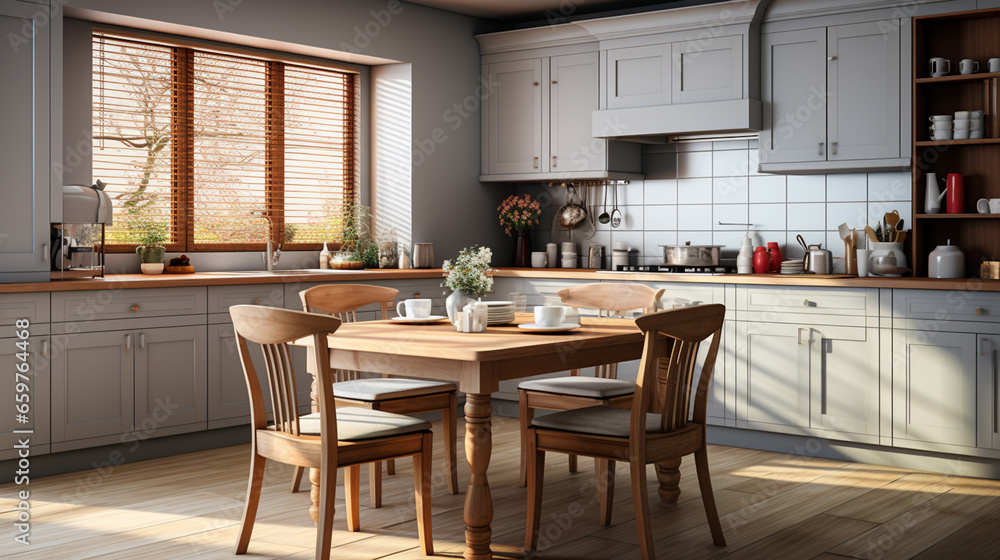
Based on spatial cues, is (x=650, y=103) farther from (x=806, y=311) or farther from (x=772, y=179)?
(x=806, y=311)

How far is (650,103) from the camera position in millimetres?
5422

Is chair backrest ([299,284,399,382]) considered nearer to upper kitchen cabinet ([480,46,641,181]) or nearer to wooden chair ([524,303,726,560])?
wooden chair ([524,303,726,560])

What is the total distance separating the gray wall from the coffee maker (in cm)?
31

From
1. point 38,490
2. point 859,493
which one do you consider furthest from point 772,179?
point 38,490

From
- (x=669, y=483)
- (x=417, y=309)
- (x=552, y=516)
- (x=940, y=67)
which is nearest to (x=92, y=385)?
(x=417, y=309)

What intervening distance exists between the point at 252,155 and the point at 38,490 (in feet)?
7.38

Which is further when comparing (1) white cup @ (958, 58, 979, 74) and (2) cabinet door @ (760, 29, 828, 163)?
(2) cabinet door @ (760, 29, 828, 163)

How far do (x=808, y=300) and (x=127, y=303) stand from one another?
125 inches

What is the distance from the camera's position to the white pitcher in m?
4.70

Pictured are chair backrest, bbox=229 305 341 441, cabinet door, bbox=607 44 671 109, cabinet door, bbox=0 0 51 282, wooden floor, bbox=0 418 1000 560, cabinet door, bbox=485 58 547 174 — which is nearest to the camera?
chair backrest, bbox=229 305 341 441

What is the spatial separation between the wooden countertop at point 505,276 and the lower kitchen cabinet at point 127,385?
23 cm

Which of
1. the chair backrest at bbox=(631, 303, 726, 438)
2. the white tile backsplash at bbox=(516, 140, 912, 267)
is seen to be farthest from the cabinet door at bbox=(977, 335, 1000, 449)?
the chair backrest at bbox=(631, 303, 726, 438)

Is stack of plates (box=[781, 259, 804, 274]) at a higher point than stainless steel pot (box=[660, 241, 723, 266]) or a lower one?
lower

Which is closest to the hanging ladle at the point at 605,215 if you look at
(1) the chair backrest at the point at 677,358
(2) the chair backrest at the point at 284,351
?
(1) the chair backrest at the point at 677,358
